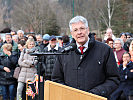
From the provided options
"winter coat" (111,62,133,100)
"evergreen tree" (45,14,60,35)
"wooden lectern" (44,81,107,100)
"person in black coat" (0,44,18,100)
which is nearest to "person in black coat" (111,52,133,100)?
"winter coat" (111,62,133,100)

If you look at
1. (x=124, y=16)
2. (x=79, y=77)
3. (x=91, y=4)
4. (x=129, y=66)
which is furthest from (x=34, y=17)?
(x=79, y=77)

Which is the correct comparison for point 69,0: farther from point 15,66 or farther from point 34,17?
point 15,66

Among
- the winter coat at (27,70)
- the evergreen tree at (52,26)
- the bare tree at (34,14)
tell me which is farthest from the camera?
the evergreen tree at (52,26)

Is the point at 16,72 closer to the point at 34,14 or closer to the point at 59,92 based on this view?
the point at 59,92

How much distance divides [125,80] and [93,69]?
3.03 m

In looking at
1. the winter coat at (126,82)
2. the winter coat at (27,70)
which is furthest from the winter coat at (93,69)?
the winter coat at (27,70)

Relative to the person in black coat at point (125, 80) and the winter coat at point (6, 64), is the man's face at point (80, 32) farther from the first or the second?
the winter coat at point (6, 64)

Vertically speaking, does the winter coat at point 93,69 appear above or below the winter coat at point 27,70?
above

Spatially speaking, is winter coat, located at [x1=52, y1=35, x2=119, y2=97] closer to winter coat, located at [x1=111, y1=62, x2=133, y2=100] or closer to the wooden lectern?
the wooden lectern

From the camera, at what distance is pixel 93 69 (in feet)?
8.81

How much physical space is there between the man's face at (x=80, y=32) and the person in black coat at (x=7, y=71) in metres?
4.29

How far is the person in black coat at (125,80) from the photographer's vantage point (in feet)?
17.5

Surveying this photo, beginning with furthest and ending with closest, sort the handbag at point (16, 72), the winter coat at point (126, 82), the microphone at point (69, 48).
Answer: the handbag at point (16, 72) < the winter coat at point (126, 82) < the microphone at point (69, 48)

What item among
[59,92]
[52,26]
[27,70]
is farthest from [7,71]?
[52,26]
